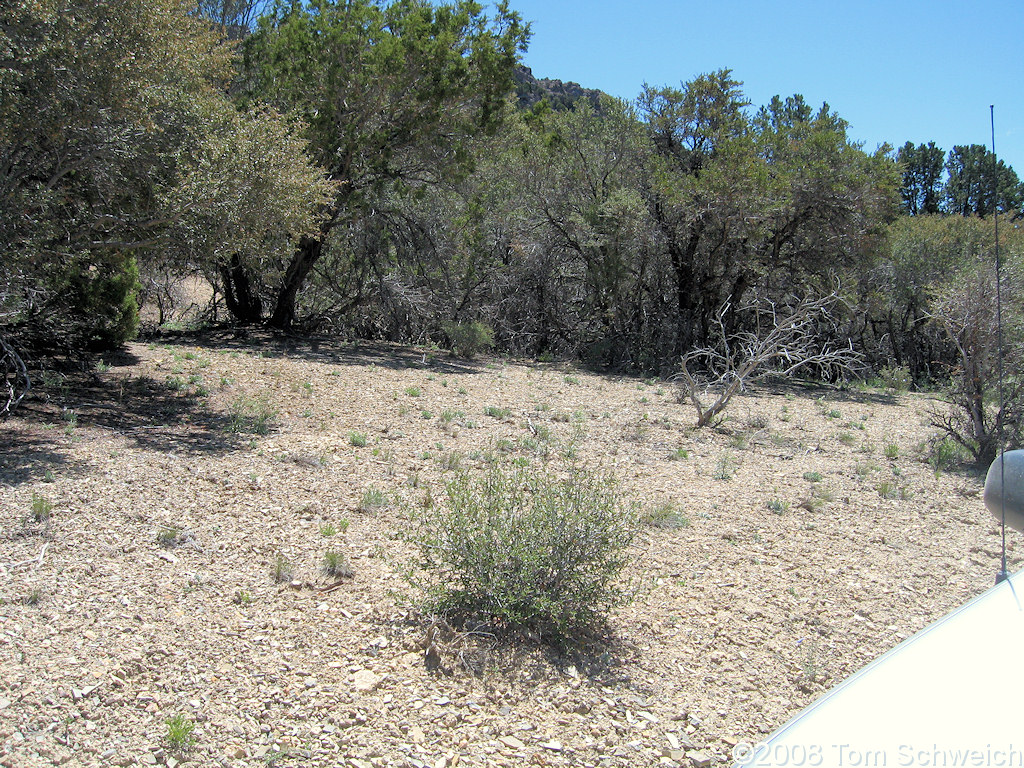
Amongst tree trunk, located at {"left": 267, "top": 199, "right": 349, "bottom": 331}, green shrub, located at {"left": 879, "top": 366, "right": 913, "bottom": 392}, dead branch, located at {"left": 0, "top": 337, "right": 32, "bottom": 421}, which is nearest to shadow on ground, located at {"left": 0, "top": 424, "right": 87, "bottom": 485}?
dead branch, located at {"left": 0, "top": 337, "right": 32, "bottom": 421}

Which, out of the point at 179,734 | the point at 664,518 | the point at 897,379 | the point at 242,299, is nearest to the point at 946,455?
the point at 664,518

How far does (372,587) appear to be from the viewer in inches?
182

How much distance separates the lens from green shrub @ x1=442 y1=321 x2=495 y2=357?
16.3 meters

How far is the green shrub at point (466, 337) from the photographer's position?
1634 cm

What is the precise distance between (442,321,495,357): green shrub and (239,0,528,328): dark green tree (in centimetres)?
313

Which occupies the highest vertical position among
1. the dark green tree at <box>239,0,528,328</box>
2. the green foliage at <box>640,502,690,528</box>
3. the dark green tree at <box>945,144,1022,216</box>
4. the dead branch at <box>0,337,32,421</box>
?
the dark green tree at <box>945,144,1022,216</box>

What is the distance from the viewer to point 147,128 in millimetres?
7602

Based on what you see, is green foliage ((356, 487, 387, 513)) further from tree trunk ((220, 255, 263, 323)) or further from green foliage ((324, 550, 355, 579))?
tree trunk ((220, 255, 263, 323))

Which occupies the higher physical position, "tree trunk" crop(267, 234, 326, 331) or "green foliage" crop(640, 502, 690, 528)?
"tree trunk" crop(267, 234, 326, 331)

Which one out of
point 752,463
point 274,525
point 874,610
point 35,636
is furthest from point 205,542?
point 752,463

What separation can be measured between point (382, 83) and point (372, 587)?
37.6 feet

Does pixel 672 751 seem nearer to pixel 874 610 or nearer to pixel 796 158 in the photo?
pixel 874 610

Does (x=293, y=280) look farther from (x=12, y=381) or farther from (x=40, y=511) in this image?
(x=40, y=511)

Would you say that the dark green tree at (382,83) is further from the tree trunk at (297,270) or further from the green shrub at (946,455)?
the green shrub at (946,455)
